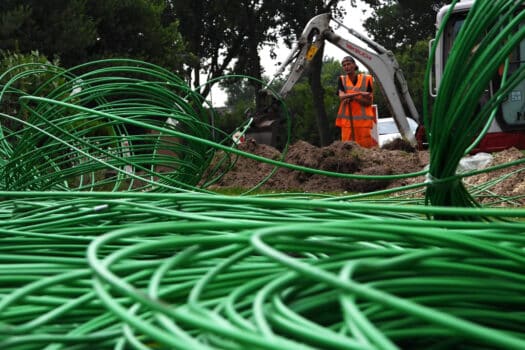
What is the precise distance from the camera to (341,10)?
64.5 feet

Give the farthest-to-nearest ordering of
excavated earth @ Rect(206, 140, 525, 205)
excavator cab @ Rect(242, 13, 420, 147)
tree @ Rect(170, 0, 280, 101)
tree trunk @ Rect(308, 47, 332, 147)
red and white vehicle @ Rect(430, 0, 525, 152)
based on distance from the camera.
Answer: tree @ Rect(170, 0, 280, 101) → tree trunk @ Rect(308, 47, 332, 147) → excavator cab @ Rect(242, 13, 420, 147) → red and white vehicle @ Rect(430, 0, 525, 152) → excavated earth @ Rect(206, 140, 525, 205)

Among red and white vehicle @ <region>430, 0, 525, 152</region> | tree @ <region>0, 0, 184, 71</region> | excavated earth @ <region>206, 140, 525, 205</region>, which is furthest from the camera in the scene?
tree @ <region>0, 0, 184, 71</region>

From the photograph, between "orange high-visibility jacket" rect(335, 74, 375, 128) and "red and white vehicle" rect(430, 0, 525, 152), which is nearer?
"red and white vehicle" rect(430, 0, 525, 152)

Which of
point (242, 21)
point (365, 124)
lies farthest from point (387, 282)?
point (242, 21)

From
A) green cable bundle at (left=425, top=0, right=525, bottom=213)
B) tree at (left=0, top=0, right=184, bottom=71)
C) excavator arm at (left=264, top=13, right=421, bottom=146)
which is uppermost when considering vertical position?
tree at (left=0, top=0, right=184, bottom=71)

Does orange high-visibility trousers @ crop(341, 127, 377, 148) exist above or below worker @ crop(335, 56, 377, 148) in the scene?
below

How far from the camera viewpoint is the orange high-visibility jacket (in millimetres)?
9148

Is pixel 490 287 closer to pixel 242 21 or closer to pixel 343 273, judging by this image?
pixel 343 273

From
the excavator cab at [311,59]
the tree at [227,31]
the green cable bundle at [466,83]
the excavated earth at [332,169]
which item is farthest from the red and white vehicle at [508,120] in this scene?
the tree at [227,31]

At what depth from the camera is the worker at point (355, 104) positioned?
9.11 m

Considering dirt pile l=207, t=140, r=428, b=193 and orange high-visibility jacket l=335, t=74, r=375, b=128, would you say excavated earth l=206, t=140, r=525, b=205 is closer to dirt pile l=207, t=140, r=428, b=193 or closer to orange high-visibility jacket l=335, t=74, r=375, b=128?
dirt pile l=207, t=140, r=428, b=193

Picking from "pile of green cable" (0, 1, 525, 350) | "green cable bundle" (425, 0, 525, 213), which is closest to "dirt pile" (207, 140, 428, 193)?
"green cable bundle" (425, 0, 525, 213)

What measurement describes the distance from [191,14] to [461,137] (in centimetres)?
1844

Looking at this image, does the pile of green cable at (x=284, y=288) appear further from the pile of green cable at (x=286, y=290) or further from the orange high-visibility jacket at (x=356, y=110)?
the orange high-visibility jacket at (x=356, y=110)
